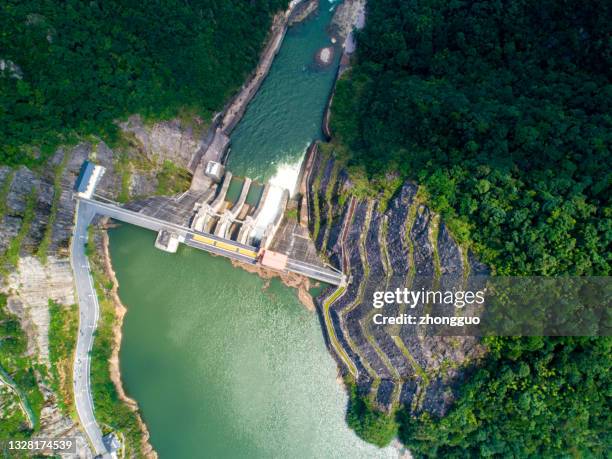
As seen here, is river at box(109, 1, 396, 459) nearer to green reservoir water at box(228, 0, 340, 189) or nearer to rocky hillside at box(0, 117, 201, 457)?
rocky hillside at box(0, 117, 201, 457)

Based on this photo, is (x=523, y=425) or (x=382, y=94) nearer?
(x=523, y=425)

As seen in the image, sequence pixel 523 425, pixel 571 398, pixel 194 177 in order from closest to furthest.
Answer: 1. pixel 571 398
2. pixel 523 425
3. pixel 194 177

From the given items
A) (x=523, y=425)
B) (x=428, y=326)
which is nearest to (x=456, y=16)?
(x=428, y=326)

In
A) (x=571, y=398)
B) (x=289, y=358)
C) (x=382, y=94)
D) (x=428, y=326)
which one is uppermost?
(x=382, y=94)

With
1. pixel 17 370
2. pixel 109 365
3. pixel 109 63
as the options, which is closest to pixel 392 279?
pixel 109 365

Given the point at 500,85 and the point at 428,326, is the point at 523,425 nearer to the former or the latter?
the point at 428,326

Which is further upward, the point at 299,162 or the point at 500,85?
the point at 500,85

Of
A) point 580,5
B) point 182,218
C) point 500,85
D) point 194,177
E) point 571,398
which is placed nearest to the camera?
point 571,398

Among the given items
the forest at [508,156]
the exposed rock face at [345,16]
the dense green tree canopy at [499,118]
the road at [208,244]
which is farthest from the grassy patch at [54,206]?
the exposed rock face at [345,16]
